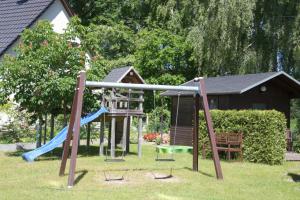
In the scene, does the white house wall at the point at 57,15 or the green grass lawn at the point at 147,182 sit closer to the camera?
the green grass lawn at the point at 147,182

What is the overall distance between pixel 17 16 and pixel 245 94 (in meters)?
14.4

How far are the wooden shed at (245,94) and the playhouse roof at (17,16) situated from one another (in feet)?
31.0

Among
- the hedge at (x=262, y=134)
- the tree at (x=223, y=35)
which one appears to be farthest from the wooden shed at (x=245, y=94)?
the tree at (x=223, y=35)

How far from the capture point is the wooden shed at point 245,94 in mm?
19016

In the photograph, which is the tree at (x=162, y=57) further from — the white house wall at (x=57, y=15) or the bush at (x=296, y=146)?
the bush at (x=296, y=146)

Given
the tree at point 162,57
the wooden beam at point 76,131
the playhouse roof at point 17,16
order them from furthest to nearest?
1. the tree at point 162,57
2. the playhouse roof at point 17,16
3. the wooden beam at point 76,131

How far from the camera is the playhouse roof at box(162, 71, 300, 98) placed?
18516 mm

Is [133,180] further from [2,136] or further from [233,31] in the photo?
[233,31]

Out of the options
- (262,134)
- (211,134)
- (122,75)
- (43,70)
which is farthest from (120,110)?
(211,134)

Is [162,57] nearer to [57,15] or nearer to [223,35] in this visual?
[223,35]

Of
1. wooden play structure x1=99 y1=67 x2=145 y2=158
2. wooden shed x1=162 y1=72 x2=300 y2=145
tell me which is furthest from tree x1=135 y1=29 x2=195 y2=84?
wooden play structure x1=99 y1=67 x2=145 y2=158

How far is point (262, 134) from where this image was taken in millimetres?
15195

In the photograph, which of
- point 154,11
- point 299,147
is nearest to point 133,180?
point 299,147

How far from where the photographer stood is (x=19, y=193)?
355 inches
